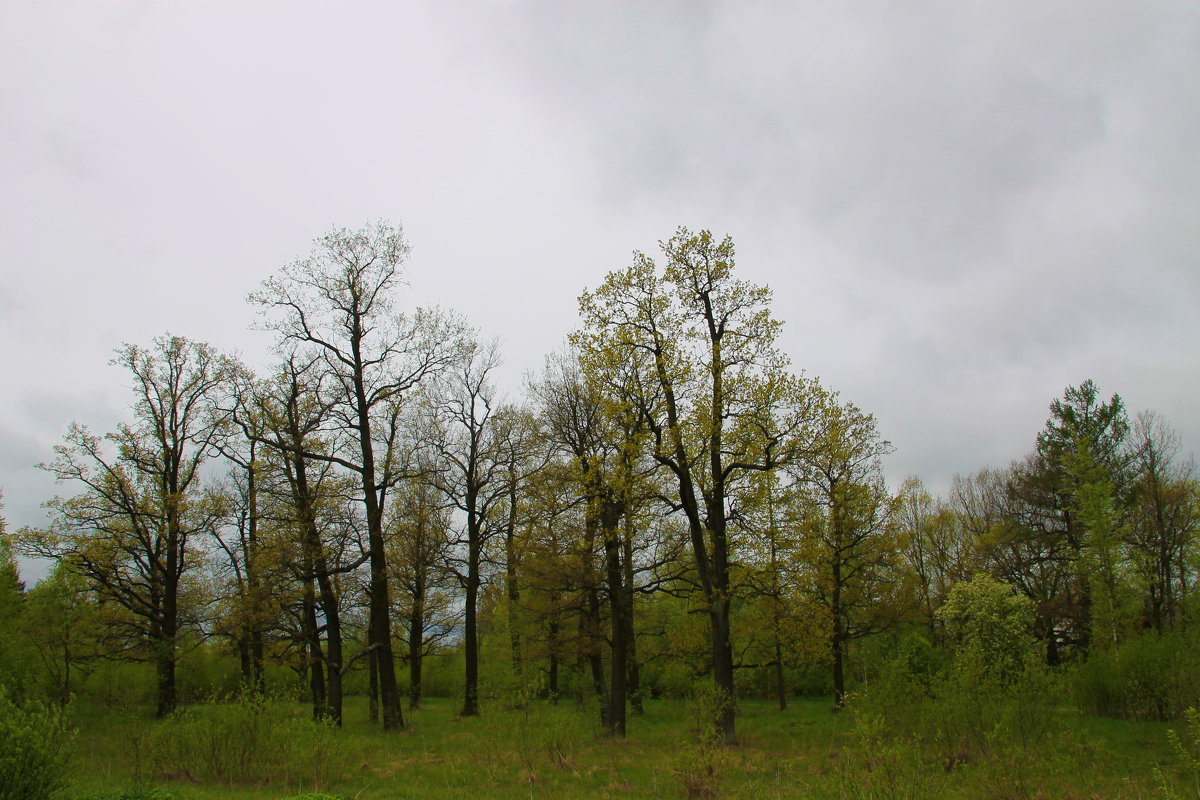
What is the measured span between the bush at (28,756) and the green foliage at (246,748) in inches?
187

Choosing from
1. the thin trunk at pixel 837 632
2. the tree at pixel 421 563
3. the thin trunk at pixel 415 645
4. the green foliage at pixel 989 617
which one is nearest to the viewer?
the tree at pixel 421 563

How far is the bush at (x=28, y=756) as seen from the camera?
22.4 ft

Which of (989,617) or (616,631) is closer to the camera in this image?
(616,631)

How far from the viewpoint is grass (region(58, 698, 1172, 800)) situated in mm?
9219

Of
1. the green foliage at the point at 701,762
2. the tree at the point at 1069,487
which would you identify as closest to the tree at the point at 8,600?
the green foliage at the point at 701,762

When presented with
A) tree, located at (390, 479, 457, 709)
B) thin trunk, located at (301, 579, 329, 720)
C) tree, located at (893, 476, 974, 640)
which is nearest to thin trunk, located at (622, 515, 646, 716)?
tree, located at (390, 479, 457, 709)

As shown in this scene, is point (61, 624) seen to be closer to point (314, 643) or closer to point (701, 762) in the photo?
point (314, 643)

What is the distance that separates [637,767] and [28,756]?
1062 cm

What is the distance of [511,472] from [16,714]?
57.8 feet

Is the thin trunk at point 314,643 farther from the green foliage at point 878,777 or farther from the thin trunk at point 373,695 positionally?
the green foliage at point 878,777

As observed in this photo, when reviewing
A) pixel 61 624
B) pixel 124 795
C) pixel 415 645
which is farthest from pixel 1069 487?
pixel 61 624

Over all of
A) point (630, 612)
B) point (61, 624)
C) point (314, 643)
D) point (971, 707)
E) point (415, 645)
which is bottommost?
point (415, 645)

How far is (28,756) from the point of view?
7027 millimetres

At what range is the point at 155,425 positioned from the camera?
23594mm
